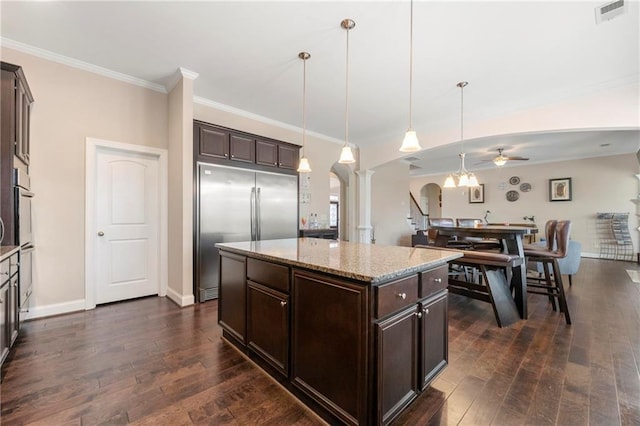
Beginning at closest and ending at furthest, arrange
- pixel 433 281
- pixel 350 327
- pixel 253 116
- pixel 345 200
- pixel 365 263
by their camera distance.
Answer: pixel 350 327
pixel 365 263
pixel 433 281
pixel 253 116
pixel 345 200

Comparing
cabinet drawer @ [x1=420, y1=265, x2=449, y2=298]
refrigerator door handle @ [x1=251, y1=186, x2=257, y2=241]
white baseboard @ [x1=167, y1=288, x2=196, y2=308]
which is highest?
refrigerator door handle @ [x1=251, y1=186, x2=257, y2=241]

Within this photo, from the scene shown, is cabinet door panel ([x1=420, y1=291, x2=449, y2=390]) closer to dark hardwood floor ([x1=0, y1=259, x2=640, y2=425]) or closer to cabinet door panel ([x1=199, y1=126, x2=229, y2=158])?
dark hardwood floor ([x1=0, y1=259, x2=640, y2=425])

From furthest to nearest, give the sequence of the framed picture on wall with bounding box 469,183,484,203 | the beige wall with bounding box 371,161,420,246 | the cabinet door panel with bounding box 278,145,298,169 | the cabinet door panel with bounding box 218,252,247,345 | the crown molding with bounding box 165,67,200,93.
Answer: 1. the framed picture on wall with bounding box 469,183,484,203
2. the beige wall with bounding box 371,161,420,246
3. the cabinet door panel with bounding box 278,145,298,169
4. the crown molding with bounding box 165,67,200,93
5. the cabinet door panel with bounding box 218,252,247,345

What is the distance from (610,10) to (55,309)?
5781 mm

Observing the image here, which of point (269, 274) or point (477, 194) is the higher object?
point (477, 194)

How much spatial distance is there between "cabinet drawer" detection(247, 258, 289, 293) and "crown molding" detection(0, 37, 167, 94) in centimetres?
291

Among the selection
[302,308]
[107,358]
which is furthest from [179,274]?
[302,308]

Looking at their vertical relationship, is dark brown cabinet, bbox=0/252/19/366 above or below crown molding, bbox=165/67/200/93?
below

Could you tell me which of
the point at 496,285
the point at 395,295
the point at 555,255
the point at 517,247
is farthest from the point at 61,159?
the point at 555,255

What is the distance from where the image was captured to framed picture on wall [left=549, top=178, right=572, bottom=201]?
7.47 meters

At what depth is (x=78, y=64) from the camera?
294cm

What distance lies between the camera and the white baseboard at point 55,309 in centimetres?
271

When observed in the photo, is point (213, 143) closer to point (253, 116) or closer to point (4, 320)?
point (253, 116)

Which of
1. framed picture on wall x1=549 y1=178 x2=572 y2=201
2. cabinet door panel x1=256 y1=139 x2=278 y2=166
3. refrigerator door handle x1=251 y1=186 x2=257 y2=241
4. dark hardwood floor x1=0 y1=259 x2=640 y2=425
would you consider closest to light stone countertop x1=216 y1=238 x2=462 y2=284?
dark hardwood floor x1=0 y1=259 x2=640 y2=425
